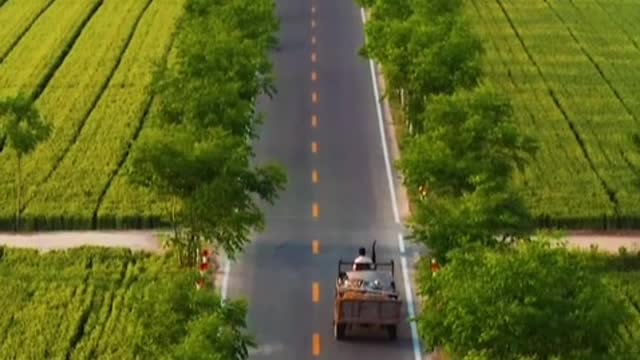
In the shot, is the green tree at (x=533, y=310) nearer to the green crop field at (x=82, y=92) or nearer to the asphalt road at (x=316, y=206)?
the asphalt road at (x=316, y=206)

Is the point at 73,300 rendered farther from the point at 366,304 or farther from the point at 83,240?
the point at 366,304

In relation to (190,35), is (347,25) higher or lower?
lower

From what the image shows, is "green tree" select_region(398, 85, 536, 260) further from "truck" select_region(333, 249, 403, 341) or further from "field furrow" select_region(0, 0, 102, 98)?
"field furrow" select_region(0, 0, 102, 98)

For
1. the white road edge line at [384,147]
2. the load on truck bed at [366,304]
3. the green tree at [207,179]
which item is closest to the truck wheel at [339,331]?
the load on truck bed at [366,304]

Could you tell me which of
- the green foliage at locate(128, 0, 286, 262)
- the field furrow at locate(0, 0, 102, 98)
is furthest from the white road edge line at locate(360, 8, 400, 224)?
the field furrow at locate(0, 0, 102, 98)

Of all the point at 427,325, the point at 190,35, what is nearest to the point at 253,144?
the point at 190,35

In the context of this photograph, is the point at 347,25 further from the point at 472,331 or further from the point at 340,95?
the point at 472,331
